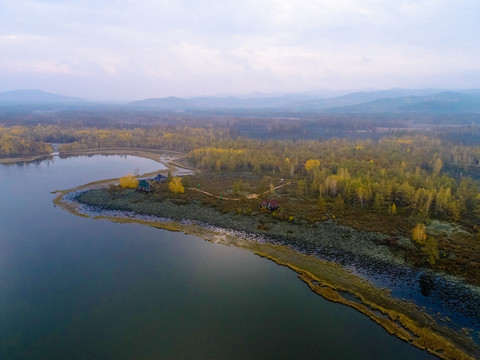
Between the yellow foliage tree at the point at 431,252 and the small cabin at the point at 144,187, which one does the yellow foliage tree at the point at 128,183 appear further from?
the yellow foliage tree at the point at 431,252

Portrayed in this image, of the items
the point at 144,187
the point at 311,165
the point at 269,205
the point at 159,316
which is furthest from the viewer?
A: the point at 311,165

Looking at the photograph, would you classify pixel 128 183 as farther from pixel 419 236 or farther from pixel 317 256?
pixel 419 236

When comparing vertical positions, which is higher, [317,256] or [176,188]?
[176,188]

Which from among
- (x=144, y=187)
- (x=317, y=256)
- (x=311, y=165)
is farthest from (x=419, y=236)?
(x=144, y=187)

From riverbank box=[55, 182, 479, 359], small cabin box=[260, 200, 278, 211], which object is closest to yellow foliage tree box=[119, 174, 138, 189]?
riverbank box=[55, 182, 479, 359]

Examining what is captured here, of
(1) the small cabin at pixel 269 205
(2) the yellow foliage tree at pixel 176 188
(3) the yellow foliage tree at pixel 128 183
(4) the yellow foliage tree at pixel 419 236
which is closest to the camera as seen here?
(4) the yellow foliage tree at pixel 419 236

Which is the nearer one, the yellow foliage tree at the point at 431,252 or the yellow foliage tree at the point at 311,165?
the yellow foliage tree at the point at 431,252

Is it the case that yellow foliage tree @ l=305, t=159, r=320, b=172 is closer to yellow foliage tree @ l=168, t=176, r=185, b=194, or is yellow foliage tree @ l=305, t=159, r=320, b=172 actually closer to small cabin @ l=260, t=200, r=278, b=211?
small cabin @ l=260, t=200, r=278, b=211

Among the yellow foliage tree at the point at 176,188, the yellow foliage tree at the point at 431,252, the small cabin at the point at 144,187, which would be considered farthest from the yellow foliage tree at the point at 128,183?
the yellow foliage tree at the point at 431,252
